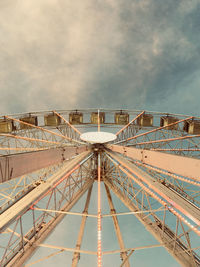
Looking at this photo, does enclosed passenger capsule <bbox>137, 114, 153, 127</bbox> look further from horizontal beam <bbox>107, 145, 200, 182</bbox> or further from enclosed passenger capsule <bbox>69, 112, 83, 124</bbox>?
horizontal beam <bbox>107, 145, 200, 182</bbox>

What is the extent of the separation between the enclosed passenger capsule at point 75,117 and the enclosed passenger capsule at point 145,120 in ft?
27.4

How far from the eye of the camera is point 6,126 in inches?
688

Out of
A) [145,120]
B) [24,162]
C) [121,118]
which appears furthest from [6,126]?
[145,120]

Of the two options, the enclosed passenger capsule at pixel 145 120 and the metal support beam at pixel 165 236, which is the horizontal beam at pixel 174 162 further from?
the enclosed passenger capsule at pixel 145 120

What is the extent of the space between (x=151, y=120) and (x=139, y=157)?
14531 millimetres

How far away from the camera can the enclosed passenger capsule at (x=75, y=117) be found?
21.2m

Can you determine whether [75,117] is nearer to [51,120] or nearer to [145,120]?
[51,120]

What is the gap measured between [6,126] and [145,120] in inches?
701

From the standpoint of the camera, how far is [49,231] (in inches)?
325

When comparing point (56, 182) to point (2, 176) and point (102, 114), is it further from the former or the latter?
point (102, 114)

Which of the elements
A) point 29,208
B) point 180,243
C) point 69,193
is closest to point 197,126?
point 180,243

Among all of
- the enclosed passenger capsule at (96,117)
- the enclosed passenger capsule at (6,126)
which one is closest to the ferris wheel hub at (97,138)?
the enclosed passenger capsule at (96,117)

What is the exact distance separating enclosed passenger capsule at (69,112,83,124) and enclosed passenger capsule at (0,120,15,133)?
24.3 ft

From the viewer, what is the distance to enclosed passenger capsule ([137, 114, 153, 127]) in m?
20.6
